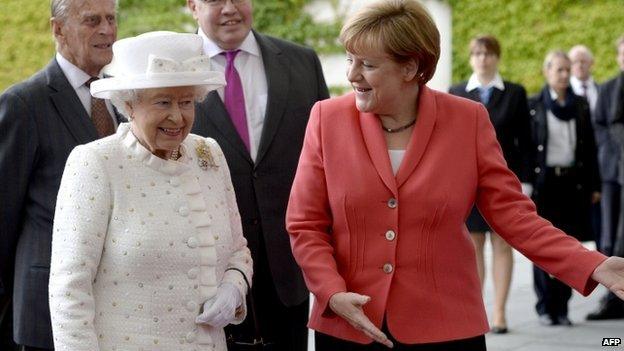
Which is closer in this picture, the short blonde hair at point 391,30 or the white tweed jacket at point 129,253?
the white tweed jacket at point 129,253

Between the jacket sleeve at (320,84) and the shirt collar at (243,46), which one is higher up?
the shirt collar at (243,46)

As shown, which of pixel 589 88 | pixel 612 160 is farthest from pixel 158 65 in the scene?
pixel 589 88

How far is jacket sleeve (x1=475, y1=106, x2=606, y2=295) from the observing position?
396 cm

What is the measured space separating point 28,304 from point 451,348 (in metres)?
1.58

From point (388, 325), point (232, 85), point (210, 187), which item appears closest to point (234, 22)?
point (232, 85)

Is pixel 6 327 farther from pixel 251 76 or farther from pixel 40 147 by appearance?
pixel 251 76

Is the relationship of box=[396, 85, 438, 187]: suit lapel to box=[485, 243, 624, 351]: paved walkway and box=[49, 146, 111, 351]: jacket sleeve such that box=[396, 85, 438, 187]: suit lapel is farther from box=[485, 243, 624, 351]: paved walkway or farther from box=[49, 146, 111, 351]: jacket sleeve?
box=[485, 243, 624, 351]: paved walkway

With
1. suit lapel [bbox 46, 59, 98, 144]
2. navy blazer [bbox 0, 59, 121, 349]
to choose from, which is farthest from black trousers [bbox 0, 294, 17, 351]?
suit lapel [bbox 46, 59, 98, 144]

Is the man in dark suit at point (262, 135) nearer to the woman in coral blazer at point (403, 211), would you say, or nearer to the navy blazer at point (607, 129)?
the woman in coral blazer at point (403, 211)

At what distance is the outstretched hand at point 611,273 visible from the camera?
3879mm

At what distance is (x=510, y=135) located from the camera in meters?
9.02

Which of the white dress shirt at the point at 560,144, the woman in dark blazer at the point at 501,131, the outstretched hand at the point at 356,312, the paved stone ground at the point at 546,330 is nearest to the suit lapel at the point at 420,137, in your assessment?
the outstretched hand at the point at 356,312

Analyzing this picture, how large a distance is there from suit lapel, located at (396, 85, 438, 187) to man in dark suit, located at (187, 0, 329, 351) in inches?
42.5

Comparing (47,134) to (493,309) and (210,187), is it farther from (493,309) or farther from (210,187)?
(493,309)
